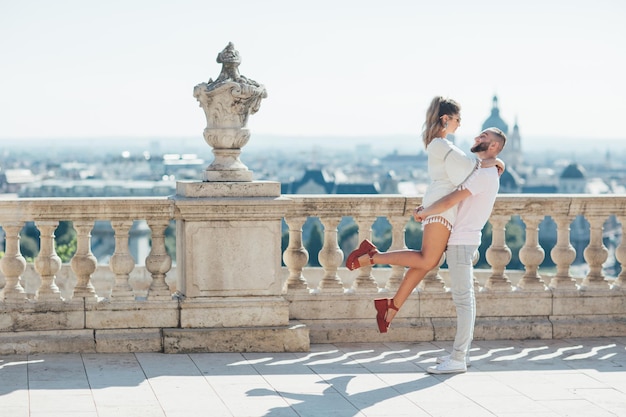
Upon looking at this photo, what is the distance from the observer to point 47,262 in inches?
321

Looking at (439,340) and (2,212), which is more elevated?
(2,212)

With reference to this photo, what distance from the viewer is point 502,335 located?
28.9ft

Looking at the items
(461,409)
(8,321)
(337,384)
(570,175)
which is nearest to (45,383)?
(8,321)

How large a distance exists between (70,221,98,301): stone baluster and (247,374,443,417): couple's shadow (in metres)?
1.92

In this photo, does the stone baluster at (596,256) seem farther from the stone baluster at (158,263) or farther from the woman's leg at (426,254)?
the stone baluster at (158,263)

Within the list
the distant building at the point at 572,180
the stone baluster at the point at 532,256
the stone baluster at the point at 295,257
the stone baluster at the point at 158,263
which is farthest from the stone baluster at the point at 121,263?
the distant building at the point at 572,180

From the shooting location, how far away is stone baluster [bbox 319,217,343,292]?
869 centimetres

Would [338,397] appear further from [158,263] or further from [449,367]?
[158,263]

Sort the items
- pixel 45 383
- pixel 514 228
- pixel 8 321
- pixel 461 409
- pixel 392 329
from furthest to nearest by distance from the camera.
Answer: pixel 514 228 → pixel 392 329 → pixel 8 321 → pixel 45 383 → pixel 461 409

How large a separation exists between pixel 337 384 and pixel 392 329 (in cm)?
160

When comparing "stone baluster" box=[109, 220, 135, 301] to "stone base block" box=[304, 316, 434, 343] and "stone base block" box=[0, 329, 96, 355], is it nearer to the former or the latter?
"stone base block" box=[0, 329, 96, 355]

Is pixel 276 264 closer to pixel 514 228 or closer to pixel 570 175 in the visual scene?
pixel 514 228

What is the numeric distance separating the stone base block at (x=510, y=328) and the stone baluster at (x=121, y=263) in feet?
8.81

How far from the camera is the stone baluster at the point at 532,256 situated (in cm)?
898
